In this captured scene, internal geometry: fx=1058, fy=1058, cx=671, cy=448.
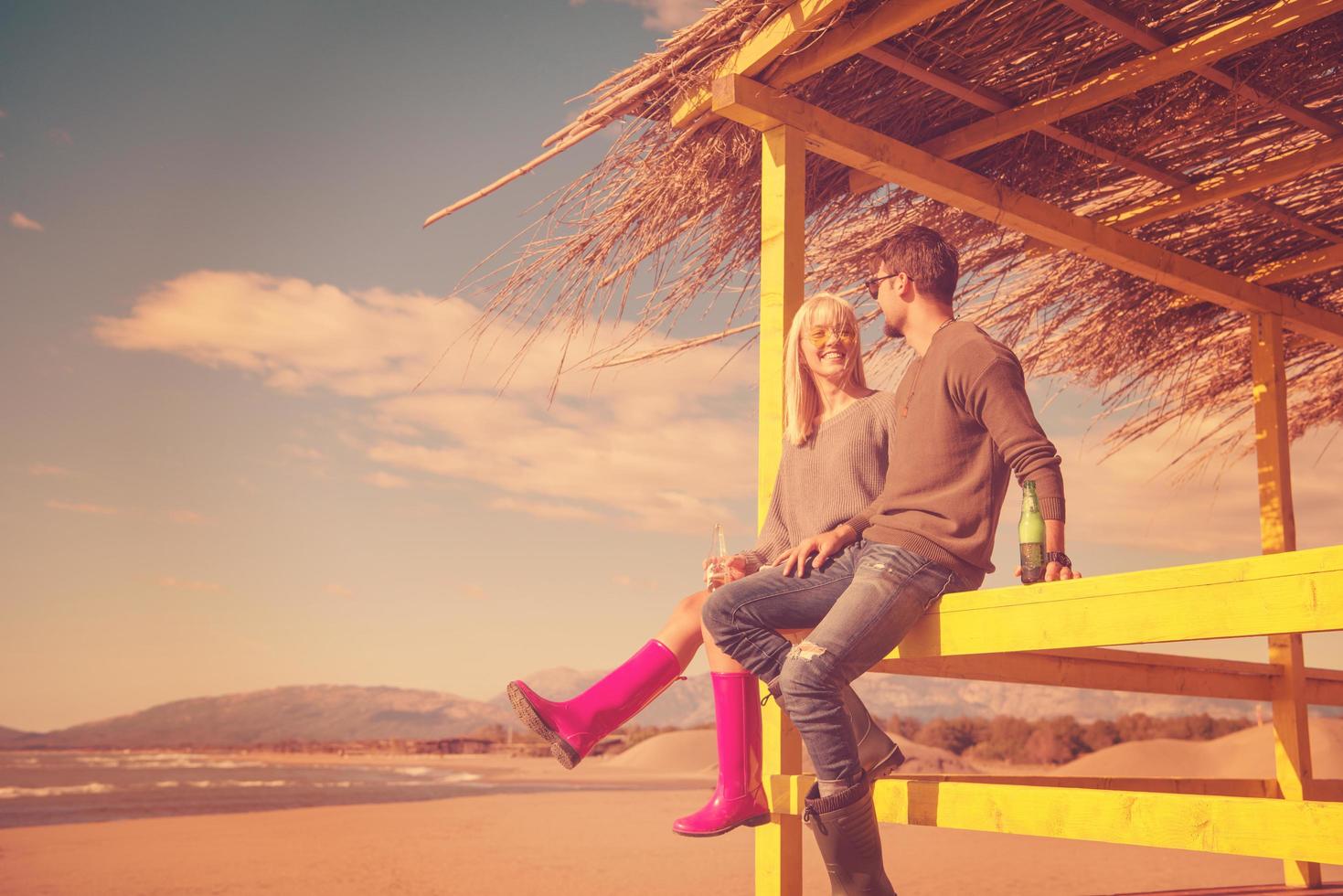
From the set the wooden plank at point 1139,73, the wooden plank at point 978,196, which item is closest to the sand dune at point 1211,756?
the wooden plank at point 978,196

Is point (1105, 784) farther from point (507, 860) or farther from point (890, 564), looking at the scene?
point (507, 860)

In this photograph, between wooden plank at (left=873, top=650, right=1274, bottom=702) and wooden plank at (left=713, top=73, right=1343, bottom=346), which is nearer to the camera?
wooden plank at (left=873, top=650, right=1274, bottom=702)

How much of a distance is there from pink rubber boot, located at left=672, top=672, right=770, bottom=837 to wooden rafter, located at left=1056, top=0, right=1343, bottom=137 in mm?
2348

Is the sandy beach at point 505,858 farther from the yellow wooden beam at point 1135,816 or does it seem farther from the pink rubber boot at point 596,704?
the pink rubber boot at point 596,704

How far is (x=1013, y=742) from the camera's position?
16875mm

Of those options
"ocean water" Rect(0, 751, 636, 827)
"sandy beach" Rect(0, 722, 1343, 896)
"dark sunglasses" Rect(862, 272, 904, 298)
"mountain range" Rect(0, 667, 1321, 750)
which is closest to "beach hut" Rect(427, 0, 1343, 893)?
"dark sunglasses" Rect(862, 272, 904, 298)

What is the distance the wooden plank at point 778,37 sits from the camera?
3242 millimetres

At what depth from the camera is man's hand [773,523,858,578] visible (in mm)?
2805

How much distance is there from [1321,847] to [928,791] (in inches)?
37.4

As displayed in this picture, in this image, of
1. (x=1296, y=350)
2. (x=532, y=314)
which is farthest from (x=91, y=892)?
(x=1296, y=350)

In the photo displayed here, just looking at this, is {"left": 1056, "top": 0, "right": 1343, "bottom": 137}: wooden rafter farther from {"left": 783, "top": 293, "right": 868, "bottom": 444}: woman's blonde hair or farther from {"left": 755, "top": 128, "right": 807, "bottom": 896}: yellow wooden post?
{"left": 783, "top": 293, "right": 868, "bottom": 444}: woman's blonde hair

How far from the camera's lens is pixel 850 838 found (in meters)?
2.57

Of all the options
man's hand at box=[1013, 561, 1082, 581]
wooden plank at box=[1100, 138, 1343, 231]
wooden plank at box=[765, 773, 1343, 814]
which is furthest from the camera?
wooden plank at box=[1100, 138, 1343, 231]

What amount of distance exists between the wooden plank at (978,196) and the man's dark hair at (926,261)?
0.82 meters
